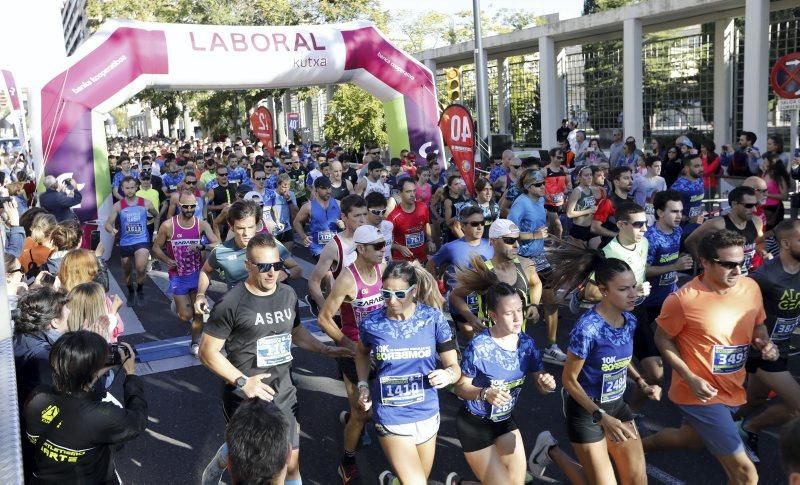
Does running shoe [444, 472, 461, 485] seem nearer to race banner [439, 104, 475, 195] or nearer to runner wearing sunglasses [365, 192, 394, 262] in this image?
runner wearing sunglasses [365, 192, 394, 262]

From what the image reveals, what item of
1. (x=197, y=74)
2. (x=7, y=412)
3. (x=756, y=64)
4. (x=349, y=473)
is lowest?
(x=349, y=473)

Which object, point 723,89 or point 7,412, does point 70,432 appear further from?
point 723,89

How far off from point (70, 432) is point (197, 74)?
10978mm

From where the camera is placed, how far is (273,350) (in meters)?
4.34

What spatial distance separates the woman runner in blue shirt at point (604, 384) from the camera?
405 centimetres

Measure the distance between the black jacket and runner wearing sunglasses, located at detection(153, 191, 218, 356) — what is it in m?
4.44

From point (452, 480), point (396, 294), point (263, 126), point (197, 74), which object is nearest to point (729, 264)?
point (396, 294)

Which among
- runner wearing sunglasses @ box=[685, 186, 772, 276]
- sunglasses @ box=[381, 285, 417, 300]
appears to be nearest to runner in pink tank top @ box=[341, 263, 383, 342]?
sunglasses @ box=[381, 285, 417, 300]

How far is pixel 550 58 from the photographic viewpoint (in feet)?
76.1

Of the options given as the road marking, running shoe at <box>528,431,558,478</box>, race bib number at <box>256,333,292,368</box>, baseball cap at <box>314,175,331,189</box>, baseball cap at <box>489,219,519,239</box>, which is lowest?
the road marking

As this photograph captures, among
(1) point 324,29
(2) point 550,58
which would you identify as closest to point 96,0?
(2) point 550,58

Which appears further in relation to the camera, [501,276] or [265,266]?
[501,276]

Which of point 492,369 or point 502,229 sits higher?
point 502,229

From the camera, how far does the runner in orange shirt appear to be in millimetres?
4188
